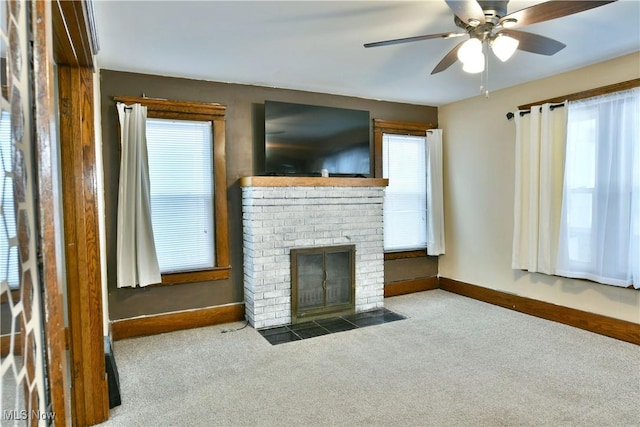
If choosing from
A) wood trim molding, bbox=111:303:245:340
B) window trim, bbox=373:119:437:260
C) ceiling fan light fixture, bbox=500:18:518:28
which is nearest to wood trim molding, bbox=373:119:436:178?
window trim, bbox=373:119:437:260

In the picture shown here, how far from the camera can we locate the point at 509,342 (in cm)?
352

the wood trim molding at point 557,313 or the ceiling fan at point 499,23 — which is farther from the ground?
the ceiling fan at point 499,23

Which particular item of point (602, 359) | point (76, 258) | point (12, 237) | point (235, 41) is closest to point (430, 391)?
point (602, 359)

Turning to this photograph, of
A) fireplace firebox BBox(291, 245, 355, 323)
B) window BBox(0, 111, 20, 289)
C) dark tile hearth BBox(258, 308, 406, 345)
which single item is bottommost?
dark tile hearth BBox(258, 308, 406, 345)

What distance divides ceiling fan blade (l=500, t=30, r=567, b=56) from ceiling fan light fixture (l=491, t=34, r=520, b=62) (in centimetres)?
4

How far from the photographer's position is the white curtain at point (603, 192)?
3.37 metres

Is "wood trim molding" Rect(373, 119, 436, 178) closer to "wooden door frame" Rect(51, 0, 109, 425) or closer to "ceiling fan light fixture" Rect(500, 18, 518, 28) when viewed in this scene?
"ceiling fan light fixture" Rect(500, 18, 518, 28)

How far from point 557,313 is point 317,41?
11.8ft

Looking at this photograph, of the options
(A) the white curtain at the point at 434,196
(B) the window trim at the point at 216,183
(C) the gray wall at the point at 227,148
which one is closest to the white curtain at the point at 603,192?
(A) the white curtain at the point at 434,196

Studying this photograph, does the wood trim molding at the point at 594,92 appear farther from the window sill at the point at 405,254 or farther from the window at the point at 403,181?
the window sill at the point at 405,254

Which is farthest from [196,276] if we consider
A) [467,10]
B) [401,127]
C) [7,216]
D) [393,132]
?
[7,216]

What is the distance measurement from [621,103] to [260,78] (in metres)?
3.36

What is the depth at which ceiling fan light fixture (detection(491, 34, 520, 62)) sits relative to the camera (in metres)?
2.23

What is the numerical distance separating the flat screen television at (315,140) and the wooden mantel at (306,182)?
0.22 meters
